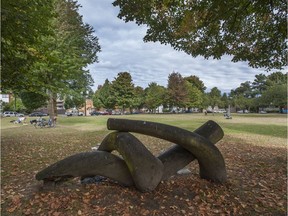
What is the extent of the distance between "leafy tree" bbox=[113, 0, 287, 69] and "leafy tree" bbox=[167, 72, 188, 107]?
54.0 meters

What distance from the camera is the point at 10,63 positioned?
7.29 m

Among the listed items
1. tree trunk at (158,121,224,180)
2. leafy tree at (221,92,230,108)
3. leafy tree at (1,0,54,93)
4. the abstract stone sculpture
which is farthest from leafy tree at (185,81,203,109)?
the abstract stone sculpture

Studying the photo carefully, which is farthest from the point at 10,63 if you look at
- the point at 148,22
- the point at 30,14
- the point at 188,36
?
the point at 188,36

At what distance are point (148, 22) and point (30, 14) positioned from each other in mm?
2935

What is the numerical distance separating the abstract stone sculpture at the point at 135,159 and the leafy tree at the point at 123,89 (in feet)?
180

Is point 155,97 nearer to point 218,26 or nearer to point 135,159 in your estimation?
point 218,26

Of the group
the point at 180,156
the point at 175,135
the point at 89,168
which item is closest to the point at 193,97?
the point at 180,156

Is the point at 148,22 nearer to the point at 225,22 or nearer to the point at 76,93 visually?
the point at 225,22

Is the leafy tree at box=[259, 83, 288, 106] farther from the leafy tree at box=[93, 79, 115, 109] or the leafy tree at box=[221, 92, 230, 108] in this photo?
the leafy tree at box=[93, 79, 115, 109]

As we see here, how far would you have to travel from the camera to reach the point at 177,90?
199 feet

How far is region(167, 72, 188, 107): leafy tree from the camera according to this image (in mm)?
60531

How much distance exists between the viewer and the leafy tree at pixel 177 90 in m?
60.5

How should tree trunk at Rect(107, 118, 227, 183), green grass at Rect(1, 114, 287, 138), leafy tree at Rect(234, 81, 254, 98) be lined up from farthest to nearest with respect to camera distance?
1. leafy tree at Rect(234, 81, 254, 98)
2. green grass at Rect(1, 114, 287, 138)
3. tree trunk at Rect(107, 118, 227, 183)

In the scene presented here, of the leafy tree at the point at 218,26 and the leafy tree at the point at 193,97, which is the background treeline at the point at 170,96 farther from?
the leafy tree at the point at 218,26
